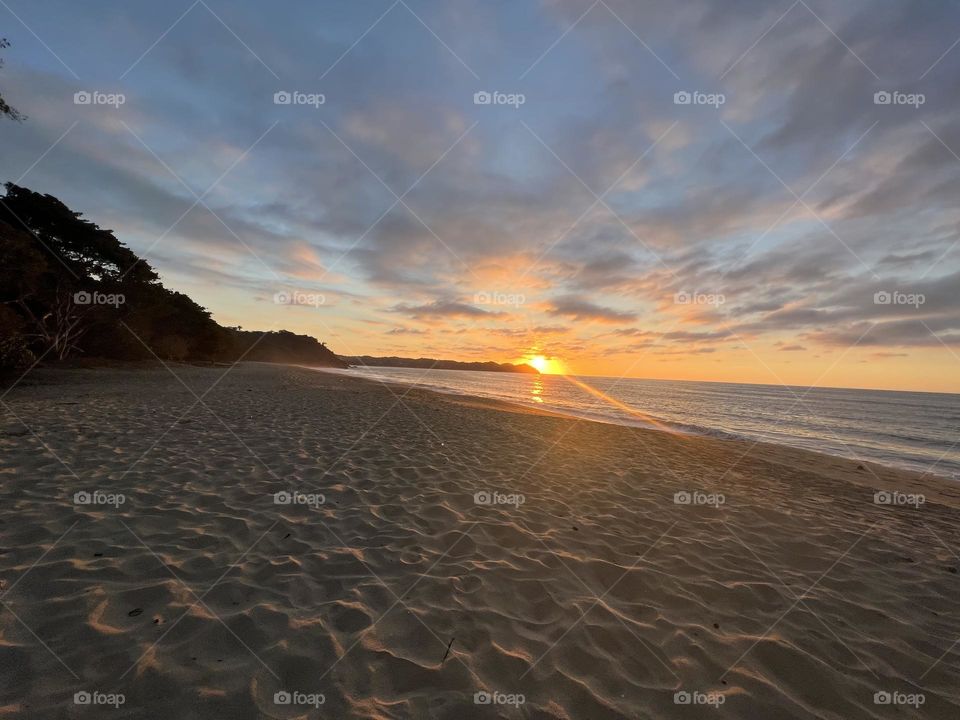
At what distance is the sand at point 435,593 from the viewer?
279cm

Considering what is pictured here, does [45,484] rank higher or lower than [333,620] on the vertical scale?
higher

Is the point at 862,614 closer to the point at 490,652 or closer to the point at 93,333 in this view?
the point at 490,652

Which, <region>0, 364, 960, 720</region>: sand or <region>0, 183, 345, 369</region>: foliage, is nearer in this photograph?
<region>0, 364, 960, 720</region>: sand

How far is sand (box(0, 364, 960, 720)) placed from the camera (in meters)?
2.79

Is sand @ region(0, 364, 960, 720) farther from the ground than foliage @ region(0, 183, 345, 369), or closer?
closer

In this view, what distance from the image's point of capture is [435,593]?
12.9 ft

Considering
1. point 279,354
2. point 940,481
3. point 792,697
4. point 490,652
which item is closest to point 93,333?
point 490,652

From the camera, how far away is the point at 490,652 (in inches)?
127

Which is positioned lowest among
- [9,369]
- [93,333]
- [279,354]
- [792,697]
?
[792,697]

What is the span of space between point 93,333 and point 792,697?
40332 millimetres

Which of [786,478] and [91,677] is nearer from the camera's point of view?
[91,677]

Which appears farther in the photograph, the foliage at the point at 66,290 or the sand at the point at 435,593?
the foliage at the point at 66,290

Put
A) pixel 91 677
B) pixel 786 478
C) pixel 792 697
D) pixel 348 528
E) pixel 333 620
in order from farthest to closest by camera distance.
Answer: pixel 786 478, pixel 348 528, pixel 333 620, pixel 792 697, pixel 91 677

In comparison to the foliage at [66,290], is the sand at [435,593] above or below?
below
